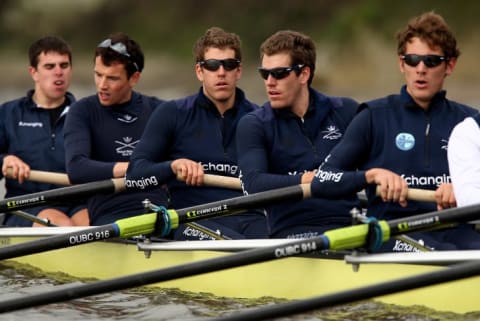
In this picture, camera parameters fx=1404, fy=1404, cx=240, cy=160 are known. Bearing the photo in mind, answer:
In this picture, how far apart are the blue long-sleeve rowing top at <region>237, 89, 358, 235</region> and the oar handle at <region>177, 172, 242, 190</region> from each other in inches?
12.0

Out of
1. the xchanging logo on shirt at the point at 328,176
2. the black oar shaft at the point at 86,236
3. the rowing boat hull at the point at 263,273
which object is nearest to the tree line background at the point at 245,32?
the rowing boat hull at the point at 263,273

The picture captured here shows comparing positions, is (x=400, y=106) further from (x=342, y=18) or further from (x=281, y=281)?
(x=342, y=18)

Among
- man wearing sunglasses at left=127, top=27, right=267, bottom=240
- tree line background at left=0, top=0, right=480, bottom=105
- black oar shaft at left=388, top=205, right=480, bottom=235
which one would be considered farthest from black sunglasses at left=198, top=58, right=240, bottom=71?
tree line background at left=0, top=0, right=480, bottom=105

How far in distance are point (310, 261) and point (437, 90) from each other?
1077 millimetres

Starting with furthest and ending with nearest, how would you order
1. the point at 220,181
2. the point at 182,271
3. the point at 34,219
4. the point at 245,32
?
the point at 245,32 < the point at 34,219 < the point at 220,181 < the point at 182,271

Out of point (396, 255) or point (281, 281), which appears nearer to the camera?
point (396, 255)

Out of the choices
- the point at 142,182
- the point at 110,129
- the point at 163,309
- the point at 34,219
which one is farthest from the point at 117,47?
the point at 163,309

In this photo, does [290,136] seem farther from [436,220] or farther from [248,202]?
[436,220]

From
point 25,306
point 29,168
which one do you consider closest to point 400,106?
point 25,306

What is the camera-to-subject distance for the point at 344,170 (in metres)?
7.10

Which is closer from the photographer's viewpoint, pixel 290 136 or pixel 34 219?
pixel 290 136

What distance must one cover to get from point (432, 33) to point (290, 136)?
1029mm

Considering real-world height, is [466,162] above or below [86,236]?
above

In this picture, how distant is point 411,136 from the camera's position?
704 cm
